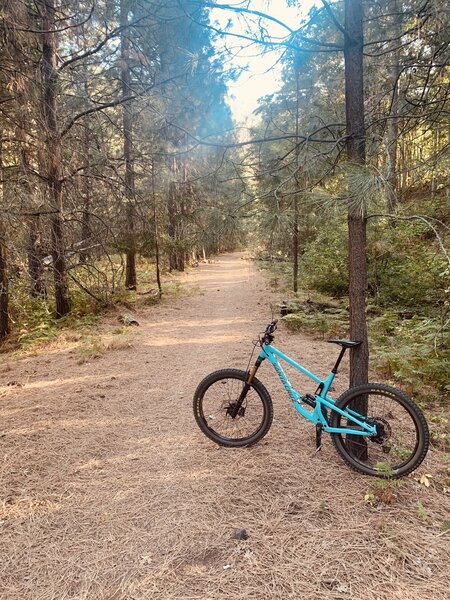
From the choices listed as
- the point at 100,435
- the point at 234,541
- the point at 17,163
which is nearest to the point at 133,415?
the point at 100,435

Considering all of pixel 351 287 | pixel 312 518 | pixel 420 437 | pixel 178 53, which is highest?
pixel 178 53

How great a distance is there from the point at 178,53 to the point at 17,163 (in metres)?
5.00

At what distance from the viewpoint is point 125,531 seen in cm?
256

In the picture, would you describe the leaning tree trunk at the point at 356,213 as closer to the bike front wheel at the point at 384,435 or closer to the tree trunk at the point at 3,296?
the bike front wheel at the point at 384,435

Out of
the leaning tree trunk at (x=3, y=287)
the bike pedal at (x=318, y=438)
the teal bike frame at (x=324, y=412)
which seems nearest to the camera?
the teal bike frame at (x=324, y=412)

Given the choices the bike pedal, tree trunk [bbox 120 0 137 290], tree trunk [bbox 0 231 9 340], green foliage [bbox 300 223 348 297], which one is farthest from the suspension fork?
tree trunk [bbox 120 0 137 290]

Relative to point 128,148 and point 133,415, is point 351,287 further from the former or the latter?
point 128,148

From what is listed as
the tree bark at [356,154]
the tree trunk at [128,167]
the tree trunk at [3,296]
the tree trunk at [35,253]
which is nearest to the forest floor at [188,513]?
the tree bark at [356,154]

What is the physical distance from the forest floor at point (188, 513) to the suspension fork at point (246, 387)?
39cm

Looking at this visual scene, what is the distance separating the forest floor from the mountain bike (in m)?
0.16

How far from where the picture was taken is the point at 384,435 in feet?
10.0

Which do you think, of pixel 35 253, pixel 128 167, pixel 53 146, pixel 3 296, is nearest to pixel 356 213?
pixel 35 253

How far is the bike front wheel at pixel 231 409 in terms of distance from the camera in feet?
11.7

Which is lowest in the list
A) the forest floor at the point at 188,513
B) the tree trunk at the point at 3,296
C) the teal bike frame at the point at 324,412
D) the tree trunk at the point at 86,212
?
the forest floor at the point at 188,513
